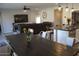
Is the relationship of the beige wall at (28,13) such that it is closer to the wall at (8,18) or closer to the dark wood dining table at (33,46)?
the wall at (8,18)

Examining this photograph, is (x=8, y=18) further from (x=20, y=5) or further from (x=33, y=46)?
(x=33, y=46)

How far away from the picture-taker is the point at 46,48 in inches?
56.9

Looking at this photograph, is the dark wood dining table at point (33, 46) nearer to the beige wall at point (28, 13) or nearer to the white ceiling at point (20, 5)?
the beige wall at point (28, 13)

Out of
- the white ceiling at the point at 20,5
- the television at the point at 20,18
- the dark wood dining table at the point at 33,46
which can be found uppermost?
the white ceiling at the point at 20,5

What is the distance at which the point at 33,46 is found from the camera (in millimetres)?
1493

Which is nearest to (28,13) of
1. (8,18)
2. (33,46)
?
(8,18)

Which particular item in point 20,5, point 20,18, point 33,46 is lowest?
point 33,46

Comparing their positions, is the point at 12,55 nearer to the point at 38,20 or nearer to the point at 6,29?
the point at 6,29

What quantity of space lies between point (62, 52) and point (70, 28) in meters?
0.33

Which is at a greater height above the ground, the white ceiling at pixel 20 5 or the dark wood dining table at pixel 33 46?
the white ceiling at pixel 20 5

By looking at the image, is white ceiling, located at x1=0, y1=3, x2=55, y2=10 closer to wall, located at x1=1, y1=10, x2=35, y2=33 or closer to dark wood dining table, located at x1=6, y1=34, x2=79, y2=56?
wall, located at x1=1, y1=10, x2=35, y2=33

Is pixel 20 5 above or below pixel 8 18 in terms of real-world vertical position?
above

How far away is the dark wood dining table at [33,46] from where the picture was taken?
1.44 meters

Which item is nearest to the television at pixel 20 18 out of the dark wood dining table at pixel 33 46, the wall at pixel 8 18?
the wall at pixel 8 18
